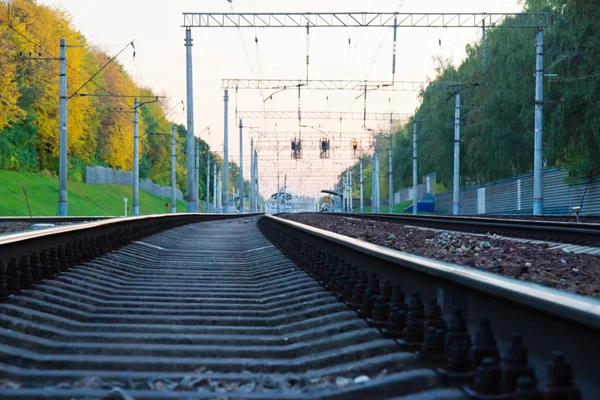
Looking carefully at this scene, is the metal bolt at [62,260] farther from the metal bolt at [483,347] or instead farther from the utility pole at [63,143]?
the utility pole at [63,143]

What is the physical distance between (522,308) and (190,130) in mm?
29473

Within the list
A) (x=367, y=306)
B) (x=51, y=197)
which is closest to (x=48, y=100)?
(x=51, y=197)

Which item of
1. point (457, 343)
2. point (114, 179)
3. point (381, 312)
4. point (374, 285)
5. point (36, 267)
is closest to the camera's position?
point (457, 343)

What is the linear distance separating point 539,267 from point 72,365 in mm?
4910

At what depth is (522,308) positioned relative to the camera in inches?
114

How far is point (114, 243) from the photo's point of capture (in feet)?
32.8

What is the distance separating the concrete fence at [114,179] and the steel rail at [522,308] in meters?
72.3

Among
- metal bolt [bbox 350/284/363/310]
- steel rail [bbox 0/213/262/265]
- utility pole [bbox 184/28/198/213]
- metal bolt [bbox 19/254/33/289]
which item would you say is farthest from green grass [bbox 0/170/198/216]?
metal bolt [bbox 350/284/363/310]

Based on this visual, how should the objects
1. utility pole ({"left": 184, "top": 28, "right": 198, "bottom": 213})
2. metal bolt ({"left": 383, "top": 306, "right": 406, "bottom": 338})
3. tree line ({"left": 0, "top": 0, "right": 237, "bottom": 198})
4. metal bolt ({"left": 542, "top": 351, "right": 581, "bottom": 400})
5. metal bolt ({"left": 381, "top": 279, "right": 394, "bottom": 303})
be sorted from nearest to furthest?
metal bolt ({"left": 542, "top": 351, "right": 581, "bottom": 400})
metal bolt ({"left": 383, "top": 306, "right": 406, "bottom": 338})
metal bolt ({"left": 381, "top": 279, "right": 394, "bottom": 303})
utility pole ({"left": 184, "top": 28, "right": 198, "bottom": 213})
tree line ({"left": 0, "top": 0, "right": 237, "bottom": 198})

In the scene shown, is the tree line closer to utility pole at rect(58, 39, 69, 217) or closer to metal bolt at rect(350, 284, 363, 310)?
utility pole at rect(58, 39, 69, 217)

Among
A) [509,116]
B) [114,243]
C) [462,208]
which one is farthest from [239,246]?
[462,208]

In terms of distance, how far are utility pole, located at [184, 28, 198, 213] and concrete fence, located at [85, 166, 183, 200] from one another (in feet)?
141

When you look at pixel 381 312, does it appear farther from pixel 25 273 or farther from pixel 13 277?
pixel 25 273

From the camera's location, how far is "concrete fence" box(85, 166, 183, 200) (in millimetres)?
74662
